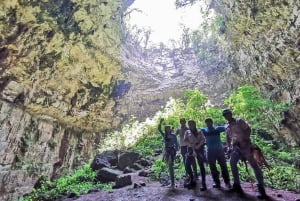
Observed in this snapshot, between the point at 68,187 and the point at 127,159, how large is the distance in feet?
8.51

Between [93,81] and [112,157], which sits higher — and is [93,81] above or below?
above

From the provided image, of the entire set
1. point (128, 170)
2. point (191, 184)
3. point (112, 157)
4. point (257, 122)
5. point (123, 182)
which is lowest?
point (191, 184)

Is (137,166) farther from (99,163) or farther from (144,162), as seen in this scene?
(99,163)

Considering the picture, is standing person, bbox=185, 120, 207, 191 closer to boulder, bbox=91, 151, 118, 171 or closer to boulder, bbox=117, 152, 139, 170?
boulder, bbox=117, 152, 139, 170

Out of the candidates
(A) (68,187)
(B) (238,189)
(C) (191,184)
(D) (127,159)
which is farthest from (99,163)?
(B) (238,189)

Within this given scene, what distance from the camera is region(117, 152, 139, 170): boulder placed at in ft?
36.7

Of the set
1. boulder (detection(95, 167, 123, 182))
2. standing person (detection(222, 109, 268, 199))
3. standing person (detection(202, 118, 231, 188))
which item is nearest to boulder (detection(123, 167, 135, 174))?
boulder (detection(95, 167, 123, 182))

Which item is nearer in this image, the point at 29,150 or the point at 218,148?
the point at 218,148

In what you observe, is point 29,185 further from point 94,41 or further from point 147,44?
point 147,44

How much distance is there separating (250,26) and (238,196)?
11612 millimetres

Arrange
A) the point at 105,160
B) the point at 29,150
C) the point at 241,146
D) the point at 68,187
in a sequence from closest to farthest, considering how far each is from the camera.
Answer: the point at 241,146 < the point at 68,187 < the point at 105,160 < the point at 29,150

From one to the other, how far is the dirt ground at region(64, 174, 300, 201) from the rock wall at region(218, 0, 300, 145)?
7.16m

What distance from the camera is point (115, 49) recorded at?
20188 mm

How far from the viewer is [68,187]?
9352 millimetres
